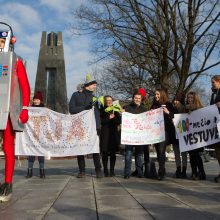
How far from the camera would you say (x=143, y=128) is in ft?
28.7

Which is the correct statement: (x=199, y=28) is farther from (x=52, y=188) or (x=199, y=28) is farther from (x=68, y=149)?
(x=52, y=188)

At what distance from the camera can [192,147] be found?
320 inches

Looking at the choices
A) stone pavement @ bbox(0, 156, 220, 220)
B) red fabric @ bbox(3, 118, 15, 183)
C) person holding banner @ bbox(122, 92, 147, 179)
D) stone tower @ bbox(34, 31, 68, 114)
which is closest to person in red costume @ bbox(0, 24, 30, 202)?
red fabric @ bbox(3, 118, 15, 183)

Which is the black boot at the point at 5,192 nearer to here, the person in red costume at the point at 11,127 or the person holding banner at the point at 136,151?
the person in red costume at the point at 11,127

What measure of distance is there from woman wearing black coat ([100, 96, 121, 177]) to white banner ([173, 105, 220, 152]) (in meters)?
1.34

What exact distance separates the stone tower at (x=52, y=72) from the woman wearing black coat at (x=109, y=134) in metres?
28.1

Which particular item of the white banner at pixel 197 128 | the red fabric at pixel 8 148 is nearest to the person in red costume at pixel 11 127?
the red fabric at pixel 8 148

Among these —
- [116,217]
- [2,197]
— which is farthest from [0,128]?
[116,217]

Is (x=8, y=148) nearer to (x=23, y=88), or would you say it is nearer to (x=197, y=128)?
(x=23, y=88)

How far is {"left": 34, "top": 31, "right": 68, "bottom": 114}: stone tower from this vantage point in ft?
121

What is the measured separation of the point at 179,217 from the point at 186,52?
56.3 ft

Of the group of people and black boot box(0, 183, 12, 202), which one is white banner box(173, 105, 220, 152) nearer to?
the group of people

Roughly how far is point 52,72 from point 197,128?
1191 inches

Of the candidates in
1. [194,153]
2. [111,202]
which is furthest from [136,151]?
[111,202]
